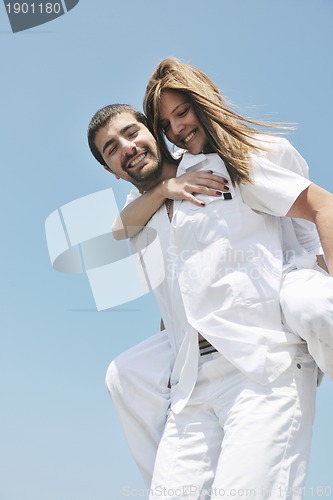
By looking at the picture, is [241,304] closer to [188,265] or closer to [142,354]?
[188,265]

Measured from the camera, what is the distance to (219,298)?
363 centimetres

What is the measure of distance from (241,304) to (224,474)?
3.06ft

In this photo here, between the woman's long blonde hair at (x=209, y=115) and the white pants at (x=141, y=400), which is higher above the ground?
the woman's long blonde hair at (x=209, y=115)

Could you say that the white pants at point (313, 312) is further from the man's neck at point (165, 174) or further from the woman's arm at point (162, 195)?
the man's neck at point (165, 174)

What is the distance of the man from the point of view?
12.9ft

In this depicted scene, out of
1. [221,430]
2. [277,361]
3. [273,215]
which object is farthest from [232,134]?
[221,430]

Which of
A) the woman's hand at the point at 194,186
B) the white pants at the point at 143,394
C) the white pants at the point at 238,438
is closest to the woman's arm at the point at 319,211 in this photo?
the woman's hand at the point at 194,186

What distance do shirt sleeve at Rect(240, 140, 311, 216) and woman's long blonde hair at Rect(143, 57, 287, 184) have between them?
0.06 m

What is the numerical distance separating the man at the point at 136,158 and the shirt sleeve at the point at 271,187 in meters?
0.65

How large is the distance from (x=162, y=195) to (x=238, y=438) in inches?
64.9

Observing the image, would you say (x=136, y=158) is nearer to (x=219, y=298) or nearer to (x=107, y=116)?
(x=107, y=116)

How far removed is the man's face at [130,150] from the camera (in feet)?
13.8

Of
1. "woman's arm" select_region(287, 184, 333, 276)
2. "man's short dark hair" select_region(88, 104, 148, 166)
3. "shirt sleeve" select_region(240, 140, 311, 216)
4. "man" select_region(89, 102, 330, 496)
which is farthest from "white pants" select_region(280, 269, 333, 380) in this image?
"man's short dark hair" select_region(88, 104, 148, 166)

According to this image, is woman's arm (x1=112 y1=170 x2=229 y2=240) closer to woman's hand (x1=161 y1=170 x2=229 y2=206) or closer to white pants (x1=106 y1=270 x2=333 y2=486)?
woman's hand (x1=161 y1=170 x2=229 y2=206)
